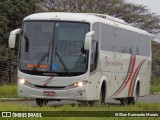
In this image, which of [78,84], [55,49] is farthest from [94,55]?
[55,49]

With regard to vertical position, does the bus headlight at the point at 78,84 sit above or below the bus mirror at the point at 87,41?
below

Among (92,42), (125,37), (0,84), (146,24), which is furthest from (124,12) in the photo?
(92,42)

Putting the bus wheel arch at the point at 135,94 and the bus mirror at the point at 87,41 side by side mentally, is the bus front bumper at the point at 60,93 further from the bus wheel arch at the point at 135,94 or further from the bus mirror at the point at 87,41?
the bus wheel arch at the point at 135,94

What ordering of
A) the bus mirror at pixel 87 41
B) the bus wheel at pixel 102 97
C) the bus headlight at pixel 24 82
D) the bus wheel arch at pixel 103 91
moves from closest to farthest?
1. the bus mirror at pixel 87 41
2. the bus headlight at pixel 24 82
3. the bus wheel at pixel 102 97
4. the bus wheel arch at pixel 103 91

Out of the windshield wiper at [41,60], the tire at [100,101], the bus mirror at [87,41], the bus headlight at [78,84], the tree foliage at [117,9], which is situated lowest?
the tire at [100,101]

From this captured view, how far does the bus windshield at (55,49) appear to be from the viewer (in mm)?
19938

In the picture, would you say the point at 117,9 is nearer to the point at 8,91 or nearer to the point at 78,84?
the point at 8,91

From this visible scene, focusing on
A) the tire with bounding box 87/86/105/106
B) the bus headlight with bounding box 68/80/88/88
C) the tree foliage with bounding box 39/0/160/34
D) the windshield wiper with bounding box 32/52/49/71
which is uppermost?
the tree foliage with bounding box 39/0/160/34

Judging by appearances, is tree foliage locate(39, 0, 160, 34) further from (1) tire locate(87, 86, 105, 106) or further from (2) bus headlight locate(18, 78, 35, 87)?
(2) bus headlight locate(18, 78, 35, 87)

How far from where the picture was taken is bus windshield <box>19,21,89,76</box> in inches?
785

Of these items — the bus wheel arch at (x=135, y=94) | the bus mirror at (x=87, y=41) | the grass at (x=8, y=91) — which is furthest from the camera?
the grass at (x=8, y=91)

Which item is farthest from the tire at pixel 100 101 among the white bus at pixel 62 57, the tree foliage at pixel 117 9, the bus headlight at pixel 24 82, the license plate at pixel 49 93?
the tree foliage at pixel 117 9

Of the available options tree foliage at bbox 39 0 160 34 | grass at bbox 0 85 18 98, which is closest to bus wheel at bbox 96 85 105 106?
grass at bbox 0 85 18 98

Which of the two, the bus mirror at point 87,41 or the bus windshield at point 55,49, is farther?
the bus windshield at point 55,49
